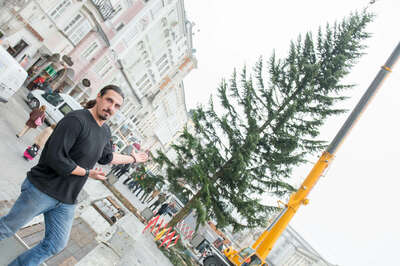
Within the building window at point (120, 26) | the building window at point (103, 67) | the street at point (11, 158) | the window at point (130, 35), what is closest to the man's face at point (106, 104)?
the street at point (11, 158)

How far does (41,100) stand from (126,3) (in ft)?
51.4

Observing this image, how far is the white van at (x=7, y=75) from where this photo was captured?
8914 millimetres

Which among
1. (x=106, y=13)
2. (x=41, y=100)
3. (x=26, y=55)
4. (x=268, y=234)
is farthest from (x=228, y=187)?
(x=106, y=13)

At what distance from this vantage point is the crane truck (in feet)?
24.5

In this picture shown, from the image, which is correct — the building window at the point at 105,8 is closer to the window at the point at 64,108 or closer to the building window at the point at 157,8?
the building window at the point at 157,8

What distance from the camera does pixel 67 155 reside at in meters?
2.13

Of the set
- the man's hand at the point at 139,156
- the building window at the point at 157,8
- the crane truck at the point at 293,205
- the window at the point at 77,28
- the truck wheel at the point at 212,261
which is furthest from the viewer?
the building window at the point at 157,8

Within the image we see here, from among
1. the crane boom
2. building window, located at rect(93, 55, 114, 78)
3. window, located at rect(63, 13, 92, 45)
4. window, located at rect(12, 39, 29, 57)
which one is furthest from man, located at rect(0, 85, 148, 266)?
building window, located at rect(93, 55, 114, 78)

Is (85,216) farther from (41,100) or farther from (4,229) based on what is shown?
(41,100)

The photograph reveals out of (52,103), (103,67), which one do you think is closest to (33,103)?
(52,103)

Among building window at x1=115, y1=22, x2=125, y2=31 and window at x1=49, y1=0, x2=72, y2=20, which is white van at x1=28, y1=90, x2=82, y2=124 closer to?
window at x1=49, y1=0, x2=72, y2=20

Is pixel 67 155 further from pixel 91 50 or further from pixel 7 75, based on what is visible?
pixel 91 50

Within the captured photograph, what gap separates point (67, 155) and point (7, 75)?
32.5 ft

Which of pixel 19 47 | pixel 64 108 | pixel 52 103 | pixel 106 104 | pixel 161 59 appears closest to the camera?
pixel 106 104
